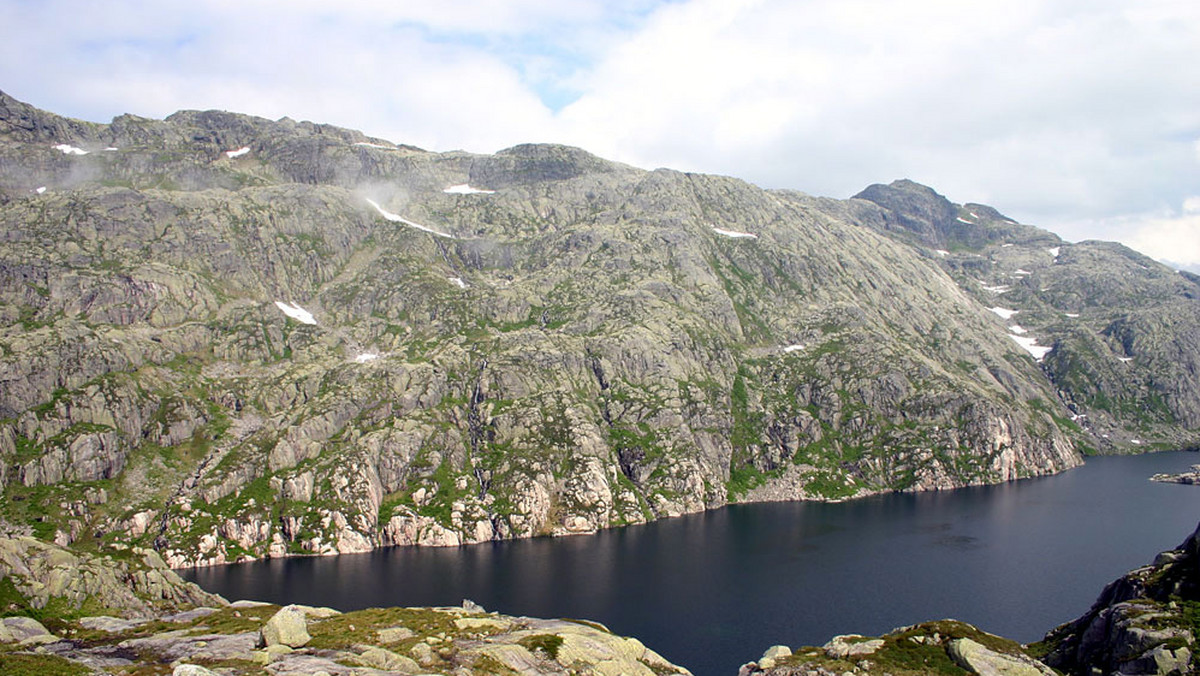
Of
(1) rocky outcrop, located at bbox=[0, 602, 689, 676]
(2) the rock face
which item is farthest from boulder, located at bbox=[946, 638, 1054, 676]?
(1) rocky outcrop, located at bbox=[0, 602, 689, 676]

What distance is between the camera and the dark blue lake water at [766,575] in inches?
4552

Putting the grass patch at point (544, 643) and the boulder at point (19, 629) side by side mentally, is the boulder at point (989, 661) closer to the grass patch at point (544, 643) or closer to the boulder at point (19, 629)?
the grass patch at point (544, 643)

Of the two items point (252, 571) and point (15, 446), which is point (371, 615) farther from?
point (15, 446)

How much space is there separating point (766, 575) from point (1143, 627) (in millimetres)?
87421

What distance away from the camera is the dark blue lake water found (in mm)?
115625

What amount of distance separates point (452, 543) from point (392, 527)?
1756cm

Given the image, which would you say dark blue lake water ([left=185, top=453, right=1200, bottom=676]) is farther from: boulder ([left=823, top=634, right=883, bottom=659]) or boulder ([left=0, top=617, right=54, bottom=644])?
boulder ([left=0, top=617, right=54, bottom=644])

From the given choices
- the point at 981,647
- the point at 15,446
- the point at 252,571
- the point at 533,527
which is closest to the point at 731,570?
the point at 533,527

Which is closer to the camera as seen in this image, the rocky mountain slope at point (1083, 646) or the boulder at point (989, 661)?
the rocky mountain slope at point (1083, 646)

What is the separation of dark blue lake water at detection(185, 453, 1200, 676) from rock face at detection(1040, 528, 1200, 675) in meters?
40.2

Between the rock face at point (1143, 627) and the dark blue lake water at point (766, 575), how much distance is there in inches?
1581

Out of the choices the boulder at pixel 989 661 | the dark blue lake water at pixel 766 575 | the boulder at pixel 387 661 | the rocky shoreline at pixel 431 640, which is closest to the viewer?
the boulder at pixel 387 661

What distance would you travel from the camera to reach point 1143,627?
2362 inches

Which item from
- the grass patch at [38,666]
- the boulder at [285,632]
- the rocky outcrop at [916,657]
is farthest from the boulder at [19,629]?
the rocky outcrop at [916,657]
